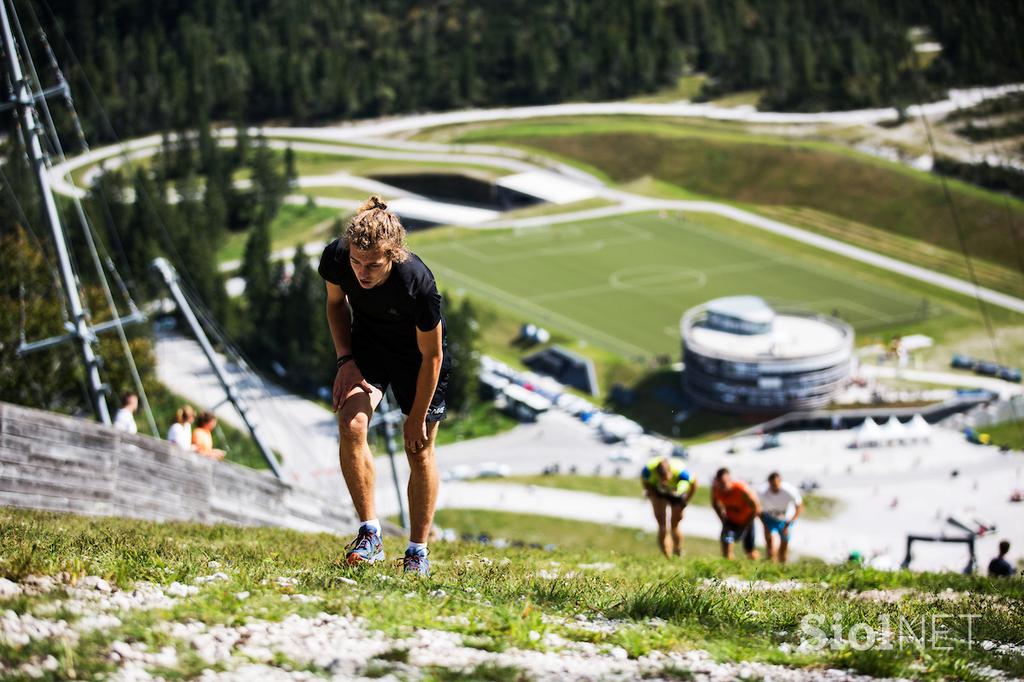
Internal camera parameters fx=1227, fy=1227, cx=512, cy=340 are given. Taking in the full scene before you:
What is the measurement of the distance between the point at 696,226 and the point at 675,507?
366 ft

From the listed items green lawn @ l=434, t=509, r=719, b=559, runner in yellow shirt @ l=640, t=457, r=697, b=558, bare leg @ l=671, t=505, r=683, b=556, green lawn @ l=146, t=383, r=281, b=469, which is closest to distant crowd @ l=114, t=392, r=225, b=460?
runner in yellow shirt @ l=640, t=457, r=697, b=558

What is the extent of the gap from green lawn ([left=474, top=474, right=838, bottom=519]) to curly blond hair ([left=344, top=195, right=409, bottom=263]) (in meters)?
58.8

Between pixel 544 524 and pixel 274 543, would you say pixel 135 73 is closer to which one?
pixel 544 524

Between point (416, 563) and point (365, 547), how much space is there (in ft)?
1.52

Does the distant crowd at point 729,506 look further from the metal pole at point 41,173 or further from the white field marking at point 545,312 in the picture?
the white field marking at point 545,312

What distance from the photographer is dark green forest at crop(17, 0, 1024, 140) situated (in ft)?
529

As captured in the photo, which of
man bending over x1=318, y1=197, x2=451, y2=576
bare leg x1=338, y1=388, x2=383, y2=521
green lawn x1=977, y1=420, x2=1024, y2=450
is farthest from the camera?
green lawn x1=977, y1=420, x2=1024, y2=450

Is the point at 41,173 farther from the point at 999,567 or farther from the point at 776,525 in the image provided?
the point at 999,567

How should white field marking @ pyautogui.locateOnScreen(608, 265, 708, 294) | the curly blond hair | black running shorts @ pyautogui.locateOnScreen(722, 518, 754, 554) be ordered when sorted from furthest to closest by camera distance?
white field marking @ pyautogui.locateOnScreen(608, 265, 708, 294) < black running shorts @ pyautogui.locateOnScreen(722, 518, 754, 554) < the curly blond hair

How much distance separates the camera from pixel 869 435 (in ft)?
255

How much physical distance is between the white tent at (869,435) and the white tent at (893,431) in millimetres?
311

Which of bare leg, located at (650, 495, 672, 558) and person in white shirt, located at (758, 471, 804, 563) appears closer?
bare leg, located at (650, 495, 672, 558)

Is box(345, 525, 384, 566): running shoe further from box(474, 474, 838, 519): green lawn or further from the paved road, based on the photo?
box(474, 474, 838, 519): green lawn

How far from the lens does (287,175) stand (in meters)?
142
